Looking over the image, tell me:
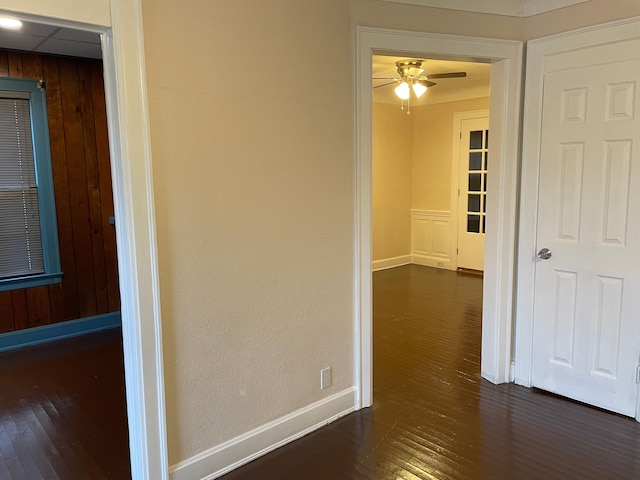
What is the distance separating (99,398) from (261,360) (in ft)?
4.83

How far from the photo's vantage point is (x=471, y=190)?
272 inches

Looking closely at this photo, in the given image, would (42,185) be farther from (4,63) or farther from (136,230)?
(136,230)

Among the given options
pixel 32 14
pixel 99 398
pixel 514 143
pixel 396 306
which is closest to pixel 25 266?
pixel 99 398

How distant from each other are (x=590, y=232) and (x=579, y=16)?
51.3 inches

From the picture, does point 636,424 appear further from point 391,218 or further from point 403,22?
point 391,218

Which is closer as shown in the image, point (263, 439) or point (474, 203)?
point (263, 439)

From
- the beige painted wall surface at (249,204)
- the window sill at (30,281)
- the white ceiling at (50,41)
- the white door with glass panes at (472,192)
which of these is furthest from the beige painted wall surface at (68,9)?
the white door with glass panes at (472,192)

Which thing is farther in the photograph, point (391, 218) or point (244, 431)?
point (391, 218)

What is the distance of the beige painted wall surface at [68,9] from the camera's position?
1.61 meters

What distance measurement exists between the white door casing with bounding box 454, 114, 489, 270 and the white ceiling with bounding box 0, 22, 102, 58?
4938 millimetres

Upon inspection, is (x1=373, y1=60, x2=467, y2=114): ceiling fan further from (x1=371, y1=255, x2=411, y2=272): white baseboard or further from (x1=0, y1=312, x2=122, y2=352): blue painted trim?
(x1=0, y1=312, x2=122, y2=352): blue painted trim

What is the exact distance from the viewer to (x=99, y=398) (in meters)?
3.18

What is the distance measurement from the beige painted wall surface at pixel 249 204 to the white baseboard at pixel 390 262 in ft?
14.4

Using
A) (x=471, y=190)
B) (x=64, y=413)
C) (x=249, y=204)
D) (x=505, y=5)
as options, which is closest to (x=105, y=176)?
(x=64, y=413)
